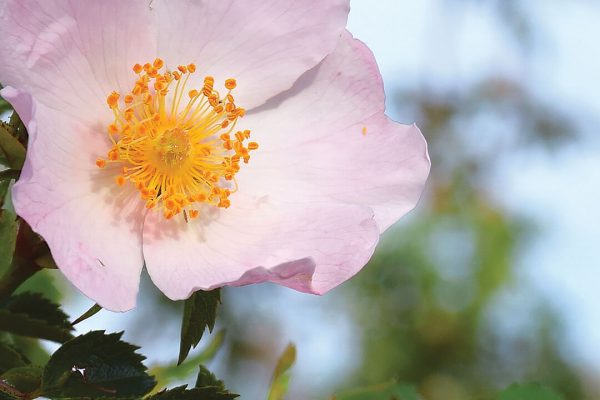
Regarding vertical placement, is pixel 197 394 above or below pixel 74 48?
below

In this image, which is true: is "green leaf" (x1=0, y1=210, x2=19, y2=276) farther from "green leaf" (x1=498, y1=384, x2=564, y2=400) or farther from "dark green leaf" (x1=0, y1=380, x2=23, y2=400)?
"green leaf" (x1=498, y1=384, x2=564, y2=400)

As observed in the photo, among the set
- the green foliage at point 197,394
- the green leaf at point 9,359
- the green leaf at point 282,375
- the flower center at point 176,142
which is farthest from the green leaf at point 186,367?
the green foliage at point 197,394

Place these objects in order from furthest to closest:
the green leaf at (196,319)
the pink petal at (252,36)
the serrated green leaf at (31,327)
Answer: the pink petal at (252,36) < the serrated green leaf at (31,327) < the green leaf at (196,319)

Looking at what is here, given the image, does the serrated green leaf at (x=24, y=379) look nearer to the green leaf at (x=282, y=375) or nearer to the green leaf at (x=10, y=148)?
the green leaf at (x=10, y=148)

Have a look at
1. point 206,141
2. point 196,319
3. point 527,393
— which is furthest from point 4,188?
point 527,393

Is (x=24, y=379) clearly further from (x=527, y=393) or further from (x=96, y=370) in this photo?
(x=527, y=393)

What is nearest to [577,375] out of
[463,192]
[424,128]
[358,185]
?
[463,192]

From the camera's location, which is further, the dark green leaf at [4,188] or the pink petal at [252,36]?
the pink petal at [252,36]
